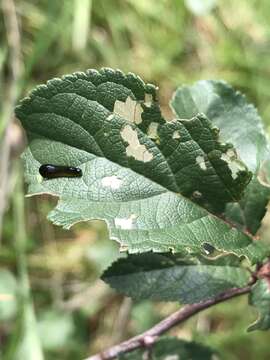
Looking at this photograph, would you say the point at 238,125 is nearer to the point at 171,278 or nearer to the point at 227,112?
the point at 227,112

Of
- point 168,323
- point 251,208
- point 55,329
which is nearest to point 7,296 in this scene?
point 55,329

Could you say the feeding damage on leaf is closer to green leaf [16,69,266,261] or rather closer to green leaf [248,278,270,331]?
green leaf [16,69,266,261]

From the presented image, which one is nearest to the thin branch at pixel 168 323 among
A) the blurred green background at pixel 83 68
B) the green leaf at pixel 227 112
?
the green leaf at pixel 227 112

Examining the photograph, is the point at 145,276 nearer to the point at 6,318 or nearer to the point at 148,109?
the point at 148,109

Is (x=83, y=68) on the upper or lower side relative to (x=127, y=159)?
upper

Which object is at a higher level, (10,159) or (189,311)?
(10,159)

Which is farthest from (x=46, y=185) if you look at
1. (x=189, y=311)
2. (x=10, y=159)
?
(x=10, y=159)

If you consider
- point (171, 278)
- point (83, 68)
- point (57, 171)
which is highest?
point (83, 68)
